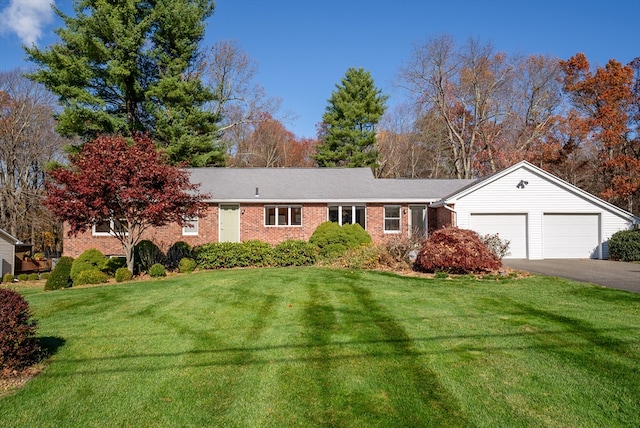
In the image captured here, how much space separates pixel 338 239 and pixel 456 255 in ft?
17.9

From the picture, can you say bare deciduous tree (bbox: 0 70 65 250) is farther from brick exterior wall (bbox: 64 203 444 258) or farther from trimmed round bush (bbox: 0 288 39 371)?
trimmed round bush (bbox: 0 288 39 371)

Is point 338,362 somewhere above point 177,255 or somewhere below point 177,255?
below

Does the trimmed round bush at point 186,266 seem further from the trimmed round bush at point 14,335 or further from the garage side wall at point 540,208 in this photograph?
the garage side wall at point 540,208

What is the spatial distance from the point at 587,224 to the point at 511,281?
31.2 feet

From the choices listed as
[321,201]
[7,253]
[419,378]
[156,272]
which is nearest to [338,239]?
[321,201]

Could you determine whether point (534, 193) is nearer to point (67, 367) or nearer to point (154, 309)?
point (154, 309)

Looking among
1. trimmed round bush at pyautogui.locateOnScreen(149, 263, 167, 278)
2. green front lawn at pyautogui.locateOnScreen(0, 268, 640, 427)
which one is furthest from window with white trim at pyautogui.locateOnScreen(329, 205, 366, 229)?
green front lawn at pyautogui.locateOnScreen(0, 268, 640, 427)

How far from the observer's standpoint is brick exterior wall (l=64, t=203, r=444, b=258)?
61.9ft

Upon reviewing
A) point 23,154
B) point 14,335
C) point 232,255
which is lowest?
point 14,335

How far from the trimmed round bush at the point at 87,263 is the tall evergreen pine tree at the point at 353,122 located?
2210cm

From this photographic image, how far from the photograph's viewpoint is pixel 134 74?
24.3 metres

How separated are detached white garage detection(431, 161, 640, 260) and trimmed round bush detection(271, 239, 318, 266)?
258 inches

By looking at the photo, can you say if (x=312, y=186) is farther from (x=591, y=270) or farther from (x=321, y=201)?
(x=591, y=270)

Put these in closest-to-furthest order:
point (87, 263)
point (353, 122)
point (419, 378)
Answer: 1. point (419, 378)
2. point (87, 263)
3. point (353, 122)
